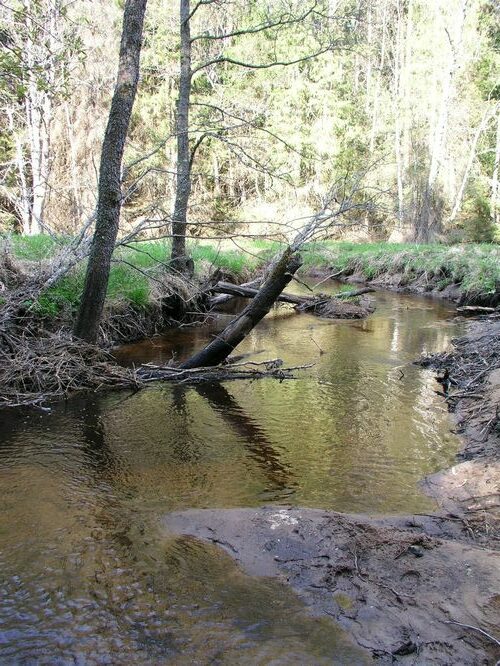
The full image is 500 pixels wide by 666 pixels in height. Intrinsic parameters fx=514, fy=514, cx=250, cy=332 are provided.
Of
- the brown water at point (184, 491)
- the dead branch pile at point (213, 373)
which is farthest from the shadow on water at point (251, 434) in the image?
the dead branch pile at point (213, 373)

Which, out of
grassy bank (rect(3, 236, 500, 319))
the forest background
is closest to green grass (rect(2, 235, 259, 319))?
grassy bank (rect(3, 236, 500, 319))

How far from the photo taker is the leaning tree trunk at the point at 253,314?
6512 millimetres

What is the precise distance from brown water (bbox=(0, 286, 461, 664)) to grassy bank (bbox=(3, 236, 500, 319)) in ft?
4.68

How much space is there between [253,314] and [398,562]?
4343 millimetres

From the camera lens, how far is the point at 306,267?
22109 mm

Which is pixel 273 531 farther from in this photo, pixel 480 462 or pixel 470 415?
pixel 470 415

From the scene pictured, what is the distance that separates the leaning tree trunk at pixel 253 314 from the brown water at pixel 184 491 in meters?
0.49

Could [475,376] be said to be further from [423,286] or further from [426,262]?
[426,262]

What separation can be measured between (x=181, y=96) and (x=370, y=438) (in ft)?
26.7

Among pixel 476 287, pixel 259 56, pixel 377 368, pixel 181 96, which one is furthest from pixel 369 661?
pixel 259 56

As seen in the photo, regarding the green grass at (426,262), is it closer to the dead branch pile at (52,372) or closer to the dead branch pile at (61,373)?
the dead branch pile at (61,373)

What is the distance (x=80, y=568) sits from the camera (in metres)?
3.18

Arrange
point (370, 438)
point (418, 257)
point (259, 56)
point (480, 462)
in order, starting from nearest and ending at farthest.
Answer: point (480, 462) < point (370, 438) < point (418, 257) < point (259, 56)

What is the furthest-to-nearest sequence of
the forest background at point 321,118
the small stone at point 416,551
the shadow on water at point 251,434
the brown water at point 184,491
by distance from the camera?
the forest background at point 321,118 < the shadow on water at point 251,434 < the small stone at point 416,551 < the brown water at point 184,491
